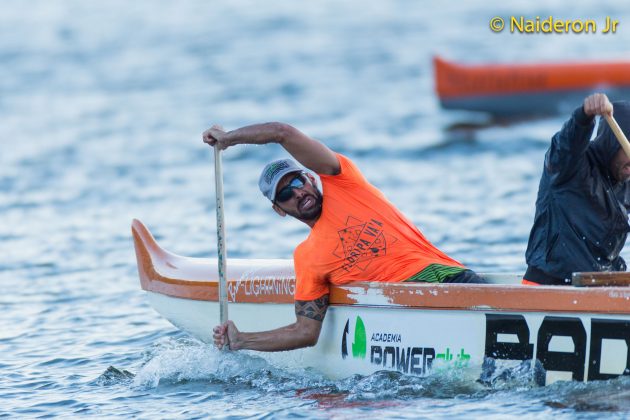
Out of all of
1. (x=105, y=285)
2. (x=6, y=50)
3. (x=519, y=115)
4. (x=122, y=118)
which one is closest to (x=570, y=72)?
(x=519, y=115)

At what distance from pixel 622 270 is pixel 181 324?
3.01 m

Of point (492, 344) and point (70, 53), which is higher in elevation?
point (70, 53)

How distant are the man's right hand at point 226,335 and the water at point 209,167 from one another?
16 cm

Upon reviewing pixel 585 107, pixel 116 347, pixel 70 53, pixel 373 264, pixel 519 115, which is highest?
pixel 70 53

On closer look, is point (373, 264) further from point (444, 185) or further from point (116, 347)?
point (444, 185)

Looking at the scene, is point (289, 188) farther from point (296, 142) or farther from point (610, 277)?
point (610, 277)

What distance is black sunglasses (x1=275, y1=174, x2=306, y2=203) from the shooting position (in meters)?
6.32

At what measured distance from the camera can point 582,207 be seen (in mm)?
5938

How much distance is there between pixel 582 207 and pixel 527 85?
1292 cm

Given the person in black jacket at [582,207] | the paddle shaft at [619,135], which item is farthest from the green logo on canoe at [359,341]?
the paddle shaft at [619,135]

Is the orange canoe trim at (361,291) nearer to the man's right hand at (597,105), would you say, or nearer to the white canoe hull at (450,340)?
the white canoe hull at (450,340)

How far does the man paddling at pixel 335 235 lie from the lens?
6340 mm

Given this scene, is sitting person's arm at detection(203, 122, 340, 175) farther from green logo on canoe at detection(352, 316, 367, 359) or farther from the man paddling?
green logo on canoe at detection(352, 316, 367, 359)

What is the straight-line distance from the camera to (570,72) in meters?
18.5
